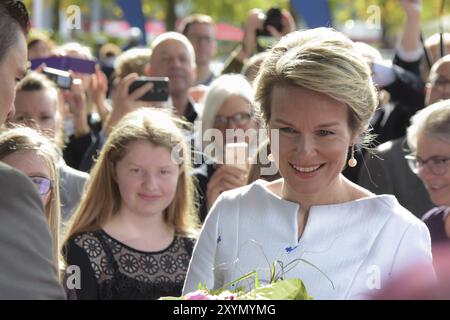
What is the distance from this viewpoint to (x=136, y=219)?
4441mm

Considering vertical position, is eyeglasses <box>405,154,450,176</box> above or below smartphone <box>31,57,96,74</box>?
below

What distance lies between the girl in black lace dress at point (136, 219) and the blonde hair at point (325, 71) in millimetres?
1455

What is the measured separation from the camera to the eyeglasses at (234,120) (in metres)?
5.64

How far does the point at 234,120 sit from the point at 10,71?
11.7ft

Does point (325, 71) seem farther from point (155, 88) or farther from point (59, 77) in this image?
point (59, 77)

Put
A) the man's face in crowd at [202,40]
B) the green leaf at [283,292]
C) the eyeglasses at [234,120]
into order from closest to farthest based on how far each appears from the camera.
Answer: the green leaf at [283,292], the eyeglasses at [234,120], the man's face in crowd at [202,40]

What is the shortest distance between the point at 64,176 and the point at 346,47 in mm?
2642

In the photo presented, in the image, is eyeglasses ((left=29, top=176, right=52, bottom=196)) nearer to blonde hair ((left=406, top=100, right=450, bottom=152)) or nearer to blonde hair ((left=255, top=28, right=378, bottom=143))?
blonde hair ((left=255, top=28, right=378, bottom=143))

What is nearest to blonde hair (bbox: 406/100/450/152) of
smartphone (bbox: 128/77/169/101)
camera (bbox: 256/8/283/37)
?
smartphone (bbox: 128/77/169/101)

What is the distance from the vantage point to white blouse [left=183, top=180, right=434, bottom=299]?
275 cm

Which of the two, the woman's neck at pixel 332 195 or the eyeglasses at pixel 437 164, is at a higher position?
the woman's neck at pixel 332 195

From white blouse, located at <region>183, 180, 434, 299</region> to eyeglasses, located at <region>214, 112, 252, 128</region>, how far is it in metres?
2.59

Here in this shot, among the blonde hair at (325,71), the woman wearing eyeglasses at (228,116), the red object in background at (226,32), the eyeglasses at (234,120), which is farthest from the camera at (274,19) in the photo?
the red object in background at (226,32)

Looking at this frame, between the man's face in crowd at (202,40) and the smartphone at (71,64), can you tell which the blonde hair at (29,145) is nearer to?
the smartphone at (71,64)
